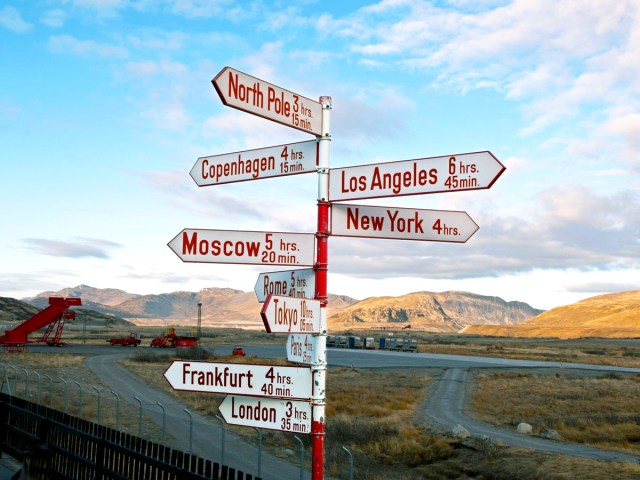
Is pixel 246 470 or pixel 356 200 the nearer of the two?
pixel 356 200

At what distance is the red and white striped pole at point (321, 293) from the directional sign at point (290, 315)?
0.09m

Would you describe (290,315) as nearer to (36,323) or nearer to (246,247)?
(246,247)

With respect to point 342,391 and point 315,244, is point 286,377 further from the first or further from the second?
point 342,391

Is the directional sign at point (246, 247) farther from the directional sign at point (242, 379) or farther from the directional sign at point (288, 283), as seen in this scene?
the directional sign at point (242, 379)

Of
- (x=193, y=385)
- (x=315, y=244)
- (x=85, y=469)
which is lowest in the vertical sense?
(x=85, y=469)

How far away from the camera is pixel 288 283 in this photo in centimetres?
570

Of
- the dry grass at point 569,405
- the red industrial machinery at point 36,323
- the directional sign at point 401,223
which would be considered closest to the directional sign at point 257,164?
the directional sign at point 401,223

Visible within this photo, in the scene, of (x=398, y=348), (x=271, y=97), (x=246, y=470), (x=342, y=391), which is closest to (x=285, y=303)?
(x=271, y=97)

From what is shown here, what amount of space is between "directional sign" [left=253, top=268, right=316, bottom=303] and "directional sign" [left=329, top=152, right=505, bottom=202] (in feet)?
2.50

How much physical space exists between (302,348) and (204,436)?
39.9ft

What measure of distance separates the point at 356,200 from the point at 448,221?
92 cm

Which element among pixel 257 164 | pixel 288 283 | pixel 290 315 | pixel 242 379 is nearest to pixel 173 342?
pixel 257 164

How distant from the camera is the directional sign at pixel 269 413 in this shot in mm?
5180

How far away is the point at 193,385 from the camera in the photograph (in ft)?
17.5
